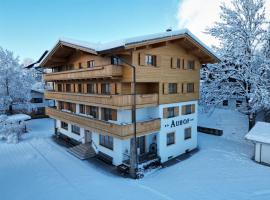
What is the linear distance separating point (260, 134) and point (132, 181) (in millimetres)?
12379

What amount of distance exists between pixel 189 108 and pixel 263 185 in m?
10.0

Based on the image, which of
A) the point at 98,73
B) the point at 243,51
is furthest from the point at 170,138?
the point at 243,51

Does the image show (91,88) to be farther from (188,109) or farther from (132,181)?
(132,181)

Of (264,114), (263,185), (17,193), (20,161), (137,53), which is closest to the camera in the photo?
(17,193)

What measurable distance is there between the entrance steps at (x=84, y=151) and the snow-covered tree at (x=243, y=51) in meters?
15.5

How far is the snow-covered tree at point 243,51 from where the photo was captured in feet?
72.0

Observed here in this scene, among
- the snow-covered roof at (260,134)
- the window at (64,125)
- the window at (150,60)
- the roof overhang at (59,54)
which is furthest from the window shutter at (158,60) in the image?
the window at (64,125)

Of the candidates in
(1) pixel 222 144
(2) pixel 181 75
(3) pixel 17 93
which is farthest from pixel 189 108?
(3) pixel 17 93

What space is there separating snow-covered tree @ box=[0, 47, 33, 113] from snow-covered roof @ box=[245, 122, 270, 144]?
32.5 metres

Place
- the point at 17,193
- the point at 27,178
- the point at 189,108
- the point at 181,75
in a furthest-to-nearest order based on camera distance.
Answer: the point at 189,108 < the point at 181,75 < the point at 27,178 < the point at 17,193

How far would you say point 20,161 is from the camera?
62.1ft

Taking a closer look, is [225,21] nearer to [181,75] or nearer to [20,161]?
[181,75]

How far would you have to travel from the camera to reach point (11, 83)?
32938 mm

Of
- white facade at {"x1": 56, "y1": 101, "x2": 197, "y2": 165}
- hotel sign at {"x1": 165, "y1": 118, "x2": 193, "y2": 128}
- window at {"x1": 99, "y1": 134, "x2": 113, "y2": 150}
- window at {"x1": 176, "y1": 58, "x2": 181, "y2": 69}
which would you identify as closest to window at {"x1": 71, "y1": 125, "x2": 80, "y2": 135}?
white facade at {"x1": 56, "y1": 101, "x2": 197, "y2": 165}
